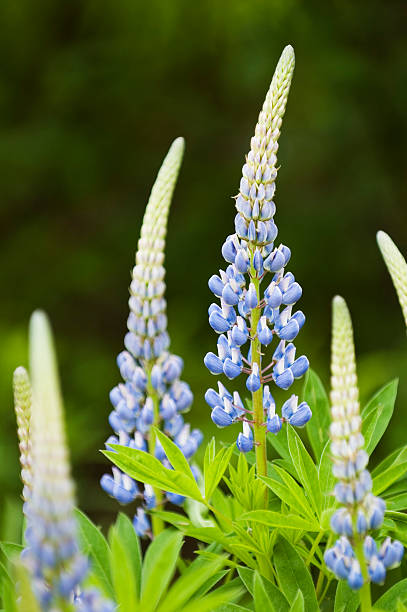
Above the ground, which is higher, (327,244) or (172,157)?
(327,244)

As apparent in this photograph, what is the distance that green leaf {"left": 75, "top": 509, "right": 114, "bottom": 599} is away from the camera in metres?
1.13

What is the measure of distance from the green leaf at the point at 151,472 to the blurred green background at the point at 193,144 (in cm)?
319

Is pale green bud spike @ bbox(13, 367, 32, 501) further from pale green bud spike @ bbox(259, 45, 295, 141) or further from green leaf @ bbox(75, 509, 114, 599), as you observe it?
pale green bud spike @ bbox(259, 45, 295, 141)

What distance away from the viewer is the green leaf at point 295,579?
108 cm

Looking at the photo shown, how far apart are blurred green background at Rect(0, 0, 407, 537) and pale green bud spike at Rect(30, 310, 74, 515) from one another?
3633 mm

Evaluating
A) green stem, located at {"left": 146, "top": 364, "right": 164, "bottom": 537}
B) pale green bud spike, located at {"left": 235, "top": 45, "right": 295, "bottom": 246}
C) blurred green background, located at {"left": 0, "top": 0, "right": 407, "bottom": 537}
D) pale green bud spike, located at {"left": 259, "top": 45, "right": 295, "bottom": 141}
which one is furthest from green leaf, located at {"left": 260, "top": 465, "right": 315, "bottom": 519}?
blurred green background, located at {"left": 0, "top": 0, "right": 407, "bottom": 537}

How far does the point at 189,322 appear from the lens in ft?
13.5

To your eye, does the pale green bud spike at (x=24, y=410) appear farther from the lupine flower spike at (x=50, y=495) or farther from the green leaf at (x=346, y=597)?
the green leaf at (x=346, y=597)

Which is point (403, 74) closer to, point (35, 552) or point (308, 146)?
point (308, 146)

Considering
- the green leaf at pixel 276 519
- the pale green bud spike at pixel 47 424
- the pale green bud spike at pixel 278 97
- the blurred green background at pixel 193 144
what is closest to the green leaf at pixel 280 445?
the green leaf at pixel 276 519

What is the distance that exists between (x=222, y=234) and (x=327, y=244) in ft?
2.19

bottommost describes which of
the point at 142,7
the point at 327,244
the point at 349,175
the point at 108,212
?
the point at 327,244

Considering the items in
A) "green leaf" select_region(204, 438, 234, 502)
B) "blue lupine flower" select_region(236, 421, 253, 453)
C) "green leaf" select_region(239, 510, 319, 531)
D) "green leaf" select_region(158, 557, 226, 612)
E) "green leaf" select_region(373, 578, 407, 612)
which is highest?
"blue lupine flower" select_region(236, 421, 253, 453)

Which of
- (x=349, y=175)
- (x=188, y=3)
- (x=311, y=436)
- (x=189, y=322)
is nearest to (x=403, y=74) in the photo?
(x=349, y=175)
